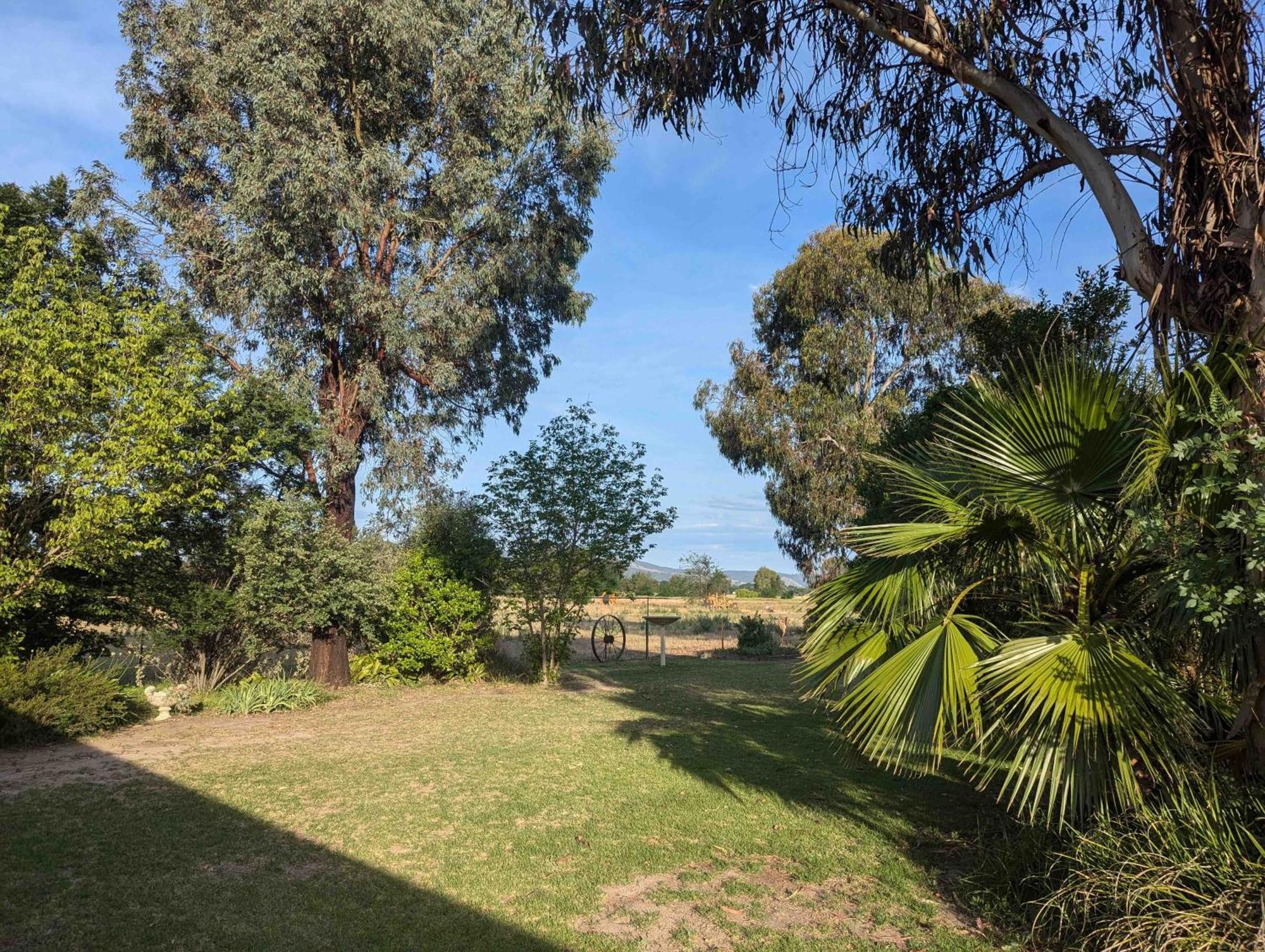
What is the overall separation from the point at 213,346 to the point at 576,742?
9.19 meters

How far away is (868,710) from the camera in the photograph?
4.13 metres

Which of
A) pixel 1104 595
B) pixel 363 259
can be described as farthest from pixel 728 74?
pixel 363 259

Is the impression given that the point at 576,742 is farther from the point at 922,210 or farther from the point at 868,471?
the point at 922,210

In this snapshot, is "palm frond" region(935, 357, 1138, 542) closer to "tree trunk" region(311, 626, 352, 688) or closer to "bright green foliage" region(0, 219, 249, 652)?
"bright green foliage" region(0, 219, 249, 652)

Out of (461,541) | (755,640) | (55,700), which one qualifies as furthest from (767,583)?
(55,700)

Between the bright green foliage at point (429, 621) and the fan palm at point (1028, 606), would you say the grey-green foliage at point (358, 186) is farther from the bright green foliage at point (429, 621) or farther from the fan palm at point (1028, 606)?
the fan palm at point (1028, 606)

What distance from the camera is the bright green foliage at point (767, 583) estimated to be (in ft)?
209

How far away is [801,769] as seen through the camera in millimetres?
7695

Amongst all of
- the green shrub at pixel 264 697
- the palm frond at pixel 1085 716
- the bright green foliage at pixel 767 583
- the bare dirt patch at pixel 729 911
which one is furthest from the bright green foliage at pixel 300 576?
the bright green foliage at pixel 767 583

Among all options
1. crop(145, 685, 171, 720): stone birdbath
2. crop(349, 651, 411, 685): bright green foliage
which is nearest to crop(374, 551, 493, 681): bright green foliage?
crop(349, 651, 411, 685): bright green foliage

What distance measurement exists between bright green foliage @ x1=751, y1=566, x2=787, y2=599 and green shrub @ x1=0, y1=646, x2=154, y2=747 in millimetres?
56531

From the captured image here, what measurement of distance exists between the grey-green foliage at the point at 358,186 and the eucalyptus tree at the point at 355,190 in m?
0.03

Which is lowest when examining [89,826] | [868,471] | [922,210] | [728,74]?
[89,826]

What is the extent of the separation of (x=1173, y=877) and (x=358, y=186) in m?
13.0
